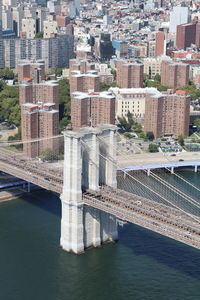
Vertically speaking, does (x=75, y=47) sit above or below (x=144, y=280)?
above

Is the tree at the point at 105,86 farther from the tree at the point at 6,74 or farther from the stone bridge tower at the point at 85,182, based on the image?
the stone bridge tower at the point at 85,182

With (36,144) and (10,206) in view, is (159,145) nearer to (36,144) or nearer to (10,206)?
(36,144)

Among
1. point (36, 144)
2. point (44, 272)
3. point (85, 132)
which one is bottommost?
point (44, 272)

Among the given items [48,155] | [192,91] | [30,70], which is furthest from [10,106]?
[192,91]

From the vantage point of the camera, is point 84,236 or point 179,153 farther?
point 179,153

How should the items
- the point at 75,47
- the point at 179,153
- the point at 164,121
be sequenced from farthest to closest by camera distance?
the point at 75,47, the point at 164,121, the point at 179,153

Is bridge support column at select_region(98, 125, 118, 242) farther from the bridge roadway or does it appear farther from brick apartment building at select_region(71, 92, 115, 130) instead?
brick apartment building at select_region(71, 92, 115, 130)

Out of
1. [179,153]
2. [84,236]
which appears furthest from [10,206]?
[179,153]

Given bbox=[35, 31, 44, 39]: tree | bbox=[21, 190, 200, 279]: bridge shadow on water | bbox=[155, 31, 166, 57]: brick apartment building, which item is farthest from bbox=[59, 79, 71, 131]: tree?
bbox=[35, 31, 44, 39]: tree
